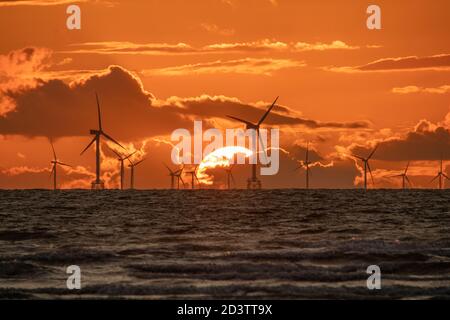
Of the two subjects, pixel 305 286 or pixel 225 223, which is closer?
pixel 305 286

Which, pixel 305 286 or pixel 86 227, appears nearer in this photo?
pixel 305 286

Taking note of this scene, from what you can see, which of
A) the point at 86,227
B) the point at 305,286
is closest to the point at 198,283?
the point at 305,286

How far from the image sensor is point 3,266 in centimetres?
4984

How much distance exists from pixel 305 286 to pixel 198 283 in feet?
16.5

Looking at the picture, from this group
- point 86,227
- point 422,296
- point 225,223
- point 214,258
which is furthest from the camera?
point 225,223

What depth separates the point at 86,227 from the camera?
290 ft

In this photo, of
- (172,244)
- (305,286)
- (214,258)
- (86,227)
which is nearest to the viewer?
(305,286)

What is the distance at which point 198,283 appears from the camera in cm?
4341
